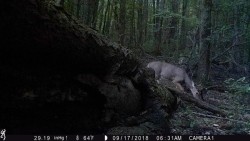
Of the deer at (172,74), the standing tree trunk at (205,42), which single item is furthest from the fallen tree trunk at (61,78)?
the standing tree trunk at (205,42)

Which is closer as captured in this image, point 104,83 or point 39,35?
point 39,35

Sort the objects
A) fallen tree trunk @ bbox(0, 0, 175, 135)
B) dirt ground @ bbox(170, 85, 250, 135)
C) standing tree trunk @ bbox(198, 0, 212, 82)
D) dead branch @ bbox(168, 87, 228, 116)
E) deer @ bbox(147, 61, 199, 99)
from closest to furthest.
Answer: fallen tree trunk @ bbox(0, 0, 175, 135) < dirt ground @ bbox(170, 85, 250, 135) < dead branch @ bbox(168, 87, 228, 116) < deer @ bbox(147, 61, 199, 99) < standing tree trunk @ bbox(198, 0, 212, 82)

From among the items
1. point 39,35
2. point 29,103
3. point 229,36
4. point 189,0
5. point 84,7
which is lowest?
point 29,103

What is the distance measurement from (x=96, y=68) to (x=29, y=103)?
84 cm

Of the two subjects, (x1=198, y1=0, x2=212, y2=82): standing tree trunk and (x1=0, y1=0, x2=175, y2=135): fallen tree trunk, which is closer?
(x1=0, y1=0, x2=175, y2=135): fallen tree trunk

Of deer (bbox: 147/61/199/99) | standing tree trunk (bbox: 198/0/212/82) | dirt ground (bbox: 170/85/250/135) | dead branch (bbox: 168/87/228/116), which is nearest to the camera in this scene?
dirt ground (bbox: 170/85/250/135)

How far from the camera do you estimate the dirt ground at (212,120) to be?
16.0 feet

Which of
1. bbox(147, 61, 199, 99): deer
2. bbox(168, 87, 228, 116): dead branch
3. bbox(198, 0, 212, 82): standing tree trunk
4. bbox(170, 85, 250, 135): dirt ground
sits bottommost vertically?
bbox(170, 85, 250, 135): dirt ground

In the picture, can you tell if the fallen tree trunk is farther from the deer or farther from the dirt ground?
the deer

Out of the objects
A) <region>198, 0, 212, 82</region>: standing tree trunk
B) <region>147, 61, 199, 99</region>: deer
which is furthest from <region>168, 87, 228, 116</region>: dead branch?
<region>198, 0, 212, 82</region>: standing tree trunk

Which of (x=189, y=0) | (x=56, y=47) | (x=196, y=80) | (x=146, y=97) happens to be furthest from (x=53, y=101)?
(x=189, y=0)

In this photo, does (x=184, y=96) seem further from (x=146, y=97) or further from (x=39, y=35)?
(x=39, y=35)

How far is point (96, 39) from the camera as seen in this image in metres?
4.02

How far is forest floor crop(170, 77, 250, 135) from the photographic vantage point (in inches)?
192
